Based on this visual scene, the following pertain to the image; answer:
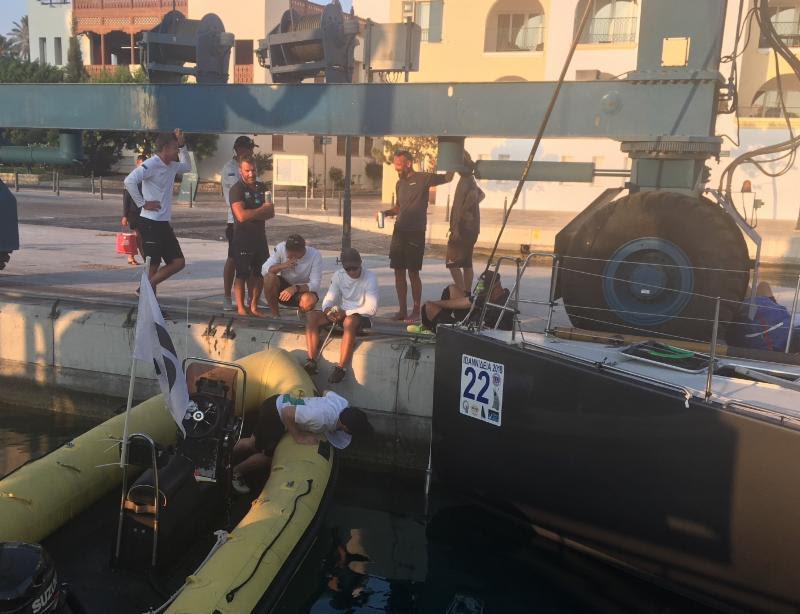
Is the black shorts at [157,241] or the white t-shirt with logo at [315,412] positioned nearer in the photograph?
the white t-shirt with logo at [315,412]

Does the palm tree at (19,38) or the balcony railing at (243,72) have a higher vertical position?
the palm tree at (19,38)

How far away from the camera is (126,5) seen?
4206 centimetres

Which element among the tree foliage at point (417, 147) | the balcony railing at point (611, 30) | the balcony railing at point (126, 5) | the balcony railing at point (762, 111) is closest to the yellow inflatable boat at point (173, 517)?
the tree foliage at point (417, 147)

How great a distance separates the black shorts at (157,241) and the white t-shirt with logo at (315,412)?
2.48 meters

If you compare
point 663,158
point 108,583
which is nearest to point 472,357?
point 663,158

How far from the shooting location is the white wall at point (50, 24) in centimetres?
4531

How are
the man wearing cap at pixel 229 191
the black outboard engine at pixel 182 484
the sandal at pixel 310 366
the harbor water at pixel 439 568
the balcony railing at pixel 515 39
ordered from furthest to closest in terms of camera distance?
the balcony railing at pixel 515 39 → the man wearing cap at pixel 229 191 → the sandal at pixel 310 366 → the harbor water at pixel 439 568 → the black outboard engine at pixel 182 484

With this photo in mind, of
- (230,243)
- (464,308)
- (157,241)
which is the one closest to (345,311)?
(464,308)

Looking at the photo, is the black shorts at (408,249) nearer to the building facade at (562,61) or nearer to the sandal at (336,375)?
the sandal at (336,375)

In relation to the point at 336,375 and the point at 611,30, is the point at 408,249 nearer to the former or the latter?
the point at 336,375

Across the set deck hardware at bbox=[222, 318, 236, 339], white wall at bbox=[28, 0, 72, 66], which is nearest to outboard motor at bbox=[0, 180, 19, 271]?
deck hardware at bbox=[222, 318, 236, 339]

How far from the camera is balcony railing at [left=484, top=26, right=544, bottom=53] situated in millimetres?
31781

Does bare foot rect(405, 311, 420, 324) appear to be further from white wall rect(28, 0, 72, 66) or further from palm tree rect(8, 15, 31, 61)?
palm tree rect(8, 15, 31, 61)

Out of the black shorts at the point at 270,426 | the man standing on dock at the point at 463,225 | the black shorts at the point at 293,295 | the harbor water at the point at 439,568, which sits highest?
the man standing on dock at the point at 463,225
